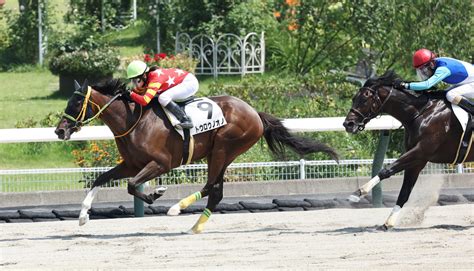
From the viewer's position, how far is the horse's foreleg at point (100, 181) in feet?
32.9

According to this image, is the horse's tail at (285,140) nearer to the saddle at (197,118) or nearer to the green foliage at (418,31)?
the saddle at (197,118)

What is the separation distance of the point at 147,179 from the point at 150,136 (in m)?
0.41

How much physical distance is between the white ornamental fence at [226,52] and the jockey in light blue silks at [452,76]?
10703mm

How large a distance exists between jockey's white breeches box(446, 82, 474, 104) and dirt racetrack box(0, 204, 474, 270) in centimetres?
115

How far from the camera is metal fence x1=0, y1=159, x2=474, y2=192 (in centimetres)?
1300

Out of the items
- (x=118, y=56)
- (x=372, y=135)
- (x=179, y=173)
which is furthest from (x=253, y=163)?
(x=118, y=56)

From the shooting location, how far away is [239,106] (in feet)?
35.9

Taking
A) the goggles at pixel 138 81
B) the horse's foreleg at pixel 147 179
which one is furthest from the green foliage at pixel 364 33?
the horse's foreleg at pixel 147 179

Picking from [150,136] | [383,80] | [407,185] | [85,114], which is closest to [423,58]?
[383,80]

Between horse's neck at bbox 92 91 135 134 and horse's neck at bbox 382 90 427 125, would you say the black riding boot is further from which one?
horse's neck at bbox 382 90 427 125

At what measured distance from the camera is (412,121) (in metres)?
10.5

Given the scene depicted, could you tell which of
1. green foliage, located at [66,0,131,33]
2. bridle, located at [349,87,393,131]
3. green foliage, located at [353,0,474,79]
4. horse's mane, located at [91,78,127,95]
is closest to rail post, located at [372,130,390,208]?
bridle, located at [349,87,393,131]

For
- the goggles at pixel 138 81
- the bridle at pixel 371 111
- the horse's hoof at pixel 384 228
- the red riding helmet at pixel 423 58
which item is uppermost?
the red riding helmet at pixel 423 58

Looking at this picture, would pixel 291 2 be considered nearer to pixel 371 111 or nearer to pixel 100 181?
pixel 371 111
